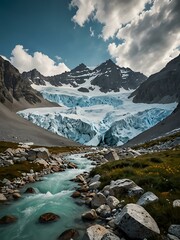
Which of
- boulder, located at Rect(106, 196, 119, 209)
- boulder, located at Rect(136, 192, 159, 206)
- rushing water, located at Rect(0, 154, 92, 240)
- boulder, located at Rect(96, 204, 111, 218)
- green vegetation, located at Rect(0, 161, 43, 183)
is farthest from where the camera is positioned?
green vegetation, located at Rect(0, 161, 43, 183)

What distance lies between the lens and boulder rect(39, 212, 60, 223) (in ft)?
43.9

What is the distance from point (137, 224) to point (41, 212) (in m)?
7.63

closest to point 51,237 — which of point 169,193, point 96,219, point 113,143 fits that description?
point 96,219

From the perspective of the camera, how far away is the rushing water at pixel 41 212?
38.9ft

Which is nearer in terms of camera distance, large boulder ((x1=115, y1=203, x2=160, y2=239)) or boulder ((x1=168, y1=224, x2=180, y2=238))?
boulder ((x1=168, y1=224, x2=180, y2=238))

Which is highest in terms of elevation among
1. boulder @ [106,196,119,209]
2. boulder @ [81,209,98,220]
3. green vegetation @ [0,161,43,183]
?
green vegetation @ [0,161,43,183]

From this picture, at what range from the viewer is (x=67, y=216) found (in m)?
14.2

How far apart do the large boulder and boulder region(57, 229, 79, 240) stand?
2236 millimetres

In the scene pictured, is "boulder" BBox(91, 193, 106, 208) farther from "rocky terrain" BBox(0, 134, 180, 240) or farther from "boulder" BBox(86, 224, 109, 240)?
"boulder" BBox(86, 224, 109, 240)

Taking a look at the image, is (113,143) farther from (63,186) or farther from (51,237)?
(51,237)

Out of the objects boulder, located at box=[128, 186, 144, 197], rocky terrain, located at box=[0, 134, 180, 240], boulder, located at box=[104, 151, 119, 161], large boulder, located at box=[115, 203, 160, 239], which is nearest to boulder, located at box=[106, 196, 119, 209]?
rocky terrain, located at box=[0, 134, 180, 240]

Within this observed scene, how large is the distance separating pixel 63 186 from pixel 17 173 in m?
7.13

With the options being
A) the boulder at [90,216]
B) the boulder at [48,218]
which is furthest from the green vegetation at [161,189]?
the boulder at [48,218]

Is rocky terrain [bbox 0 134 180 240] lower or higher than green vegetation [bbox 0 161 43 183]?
lower
